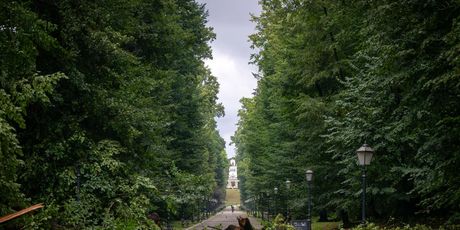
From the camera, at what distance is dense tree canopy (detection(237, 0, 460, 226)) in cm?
1025

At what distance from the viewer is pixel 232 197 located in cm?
14525

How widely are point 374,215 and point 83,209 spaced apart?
1280 cm

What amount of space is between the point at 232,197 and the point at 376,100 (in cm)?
13427

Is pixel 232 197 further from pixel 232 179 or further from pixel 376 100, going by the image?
pixel 376 100

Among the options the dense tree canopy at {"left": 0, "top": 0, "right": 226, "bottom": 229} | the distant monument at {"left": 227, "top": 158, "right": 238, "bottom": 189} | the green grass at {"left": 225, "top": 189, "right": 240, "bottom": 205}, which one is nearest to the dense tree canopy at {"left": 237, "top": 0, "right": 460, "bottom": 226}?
the dense tree canopy at {"left": 0, "top": 0, "right": 226, "bottom": 229}

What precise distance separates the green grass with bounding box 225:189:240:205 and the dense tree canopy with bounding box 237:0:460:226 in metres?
108

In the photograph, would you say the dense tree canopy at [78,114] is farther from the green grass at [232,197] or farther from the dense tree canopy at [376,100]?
the green grass at [232,197]

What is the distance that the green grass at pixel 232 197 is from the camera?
138 m

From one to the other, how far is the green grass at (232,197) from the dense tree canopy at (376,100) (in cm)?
10799

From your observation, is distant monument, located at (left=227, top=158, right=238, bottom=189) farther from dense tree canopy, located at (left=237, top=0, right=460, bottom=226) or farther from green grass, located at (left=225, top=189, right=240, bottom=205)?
dense tree canopy, located at (left=237, top=0, right=460, bottom=226)

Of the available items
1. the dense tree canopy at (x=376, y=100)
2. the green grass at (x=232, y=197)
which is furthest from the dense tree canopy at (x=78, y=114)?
the green grass at (x=232, y=197)

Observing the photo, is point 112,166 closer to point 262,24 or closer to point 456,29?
point 456,29

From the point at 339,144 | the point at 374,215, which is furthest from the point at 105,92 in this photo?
the point at 374,215

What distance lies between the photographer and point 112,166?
1149cm
